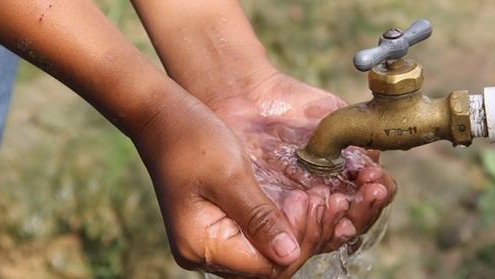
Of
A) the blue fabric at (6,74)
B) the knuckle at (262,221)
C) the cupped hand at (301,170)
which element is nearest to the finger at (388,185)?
the cupped hand at (301,170)

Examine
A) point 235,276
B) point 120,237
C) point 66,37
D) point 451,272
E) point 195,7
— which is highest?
point 66,37

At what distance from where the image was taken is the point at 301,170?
159 cm

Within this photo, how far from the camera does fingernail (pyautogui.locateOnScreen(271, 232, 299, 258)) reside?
136 cm

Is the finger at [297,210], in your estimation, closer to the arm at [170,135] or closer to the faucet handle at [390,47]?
the arm at [170,135]

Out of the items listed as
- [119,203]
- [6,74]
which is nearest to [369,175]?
[6,74]

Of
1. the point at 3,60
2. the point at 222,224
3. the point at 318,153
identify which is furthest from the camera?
the point at 3,60

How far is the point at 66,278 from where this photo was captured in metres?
2.54

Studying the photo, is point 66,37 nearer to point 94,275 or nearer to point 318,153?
point 318,153

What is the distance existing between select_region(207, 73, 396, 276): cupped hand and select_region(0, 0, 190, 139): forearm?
188 mm

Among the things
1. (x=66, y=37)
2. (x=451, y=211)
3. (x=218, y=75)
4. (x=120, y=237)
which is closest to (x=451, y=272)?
(x=451, y=211)

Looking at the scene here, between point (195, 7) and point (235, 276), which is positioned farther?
point (195, 7)

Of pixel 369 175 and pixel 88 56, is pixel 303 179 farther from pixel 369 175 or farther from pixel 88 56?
pixel 88 56

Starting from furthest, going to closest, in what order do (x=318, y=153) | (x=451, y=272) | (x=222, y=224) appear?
1. (x=451, y=272)
2. (x=318, y=153)
3. (x=222, y=224)

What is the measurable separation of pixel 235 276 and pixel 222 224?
7cm
